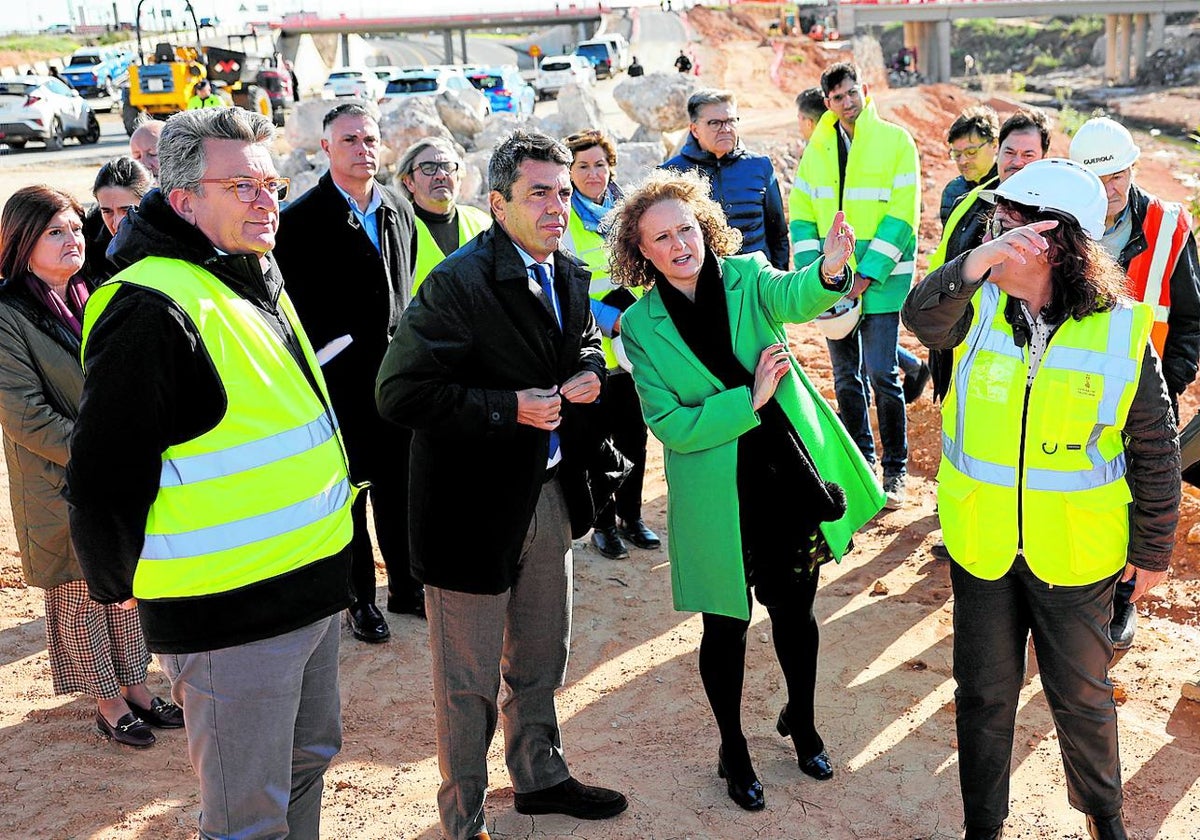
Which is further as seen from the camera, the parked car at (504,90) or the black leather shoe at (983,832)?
the parked car at (504,90)

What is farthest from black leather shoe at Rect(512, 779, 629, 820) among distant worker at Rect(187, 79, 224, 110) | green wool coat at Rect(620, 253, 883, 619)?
distant worker at Rect(187, 79, 224, 110)

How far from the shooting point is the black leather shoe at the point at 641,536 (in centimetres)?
631

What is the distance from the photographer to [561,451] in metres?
3.71

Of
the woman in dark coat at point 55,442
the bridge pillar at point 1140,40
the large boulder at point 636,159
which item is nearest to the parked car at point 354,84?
the large boulder at point 636,159

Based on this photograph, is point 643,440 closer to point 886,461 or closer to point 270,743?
point 886,461

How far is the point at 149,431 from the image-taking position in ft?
8.38

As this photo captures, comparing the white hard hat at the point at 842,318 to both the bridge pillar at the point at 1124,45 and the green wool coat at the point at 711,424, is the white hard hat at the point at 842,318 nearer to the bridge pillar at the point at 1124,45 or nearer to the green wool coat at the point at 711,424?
the green wool coat at the point at 711,424

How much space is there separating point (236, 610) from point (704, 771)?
2.10 meters

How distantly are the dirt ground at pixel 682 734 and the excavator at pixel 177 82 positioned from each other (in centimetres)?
1990

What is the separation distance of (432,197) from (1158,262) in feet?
10.6

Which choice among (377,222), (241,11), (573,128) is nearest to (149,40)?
(241,11)

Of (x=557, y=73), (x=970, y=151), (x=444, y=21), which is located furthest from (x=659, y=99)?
(x=444, y=21)

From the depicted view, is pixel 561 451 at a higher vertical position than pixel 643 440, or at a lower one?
higher

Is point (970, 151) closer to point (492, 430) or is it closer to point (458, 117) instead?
point (492, 430)
